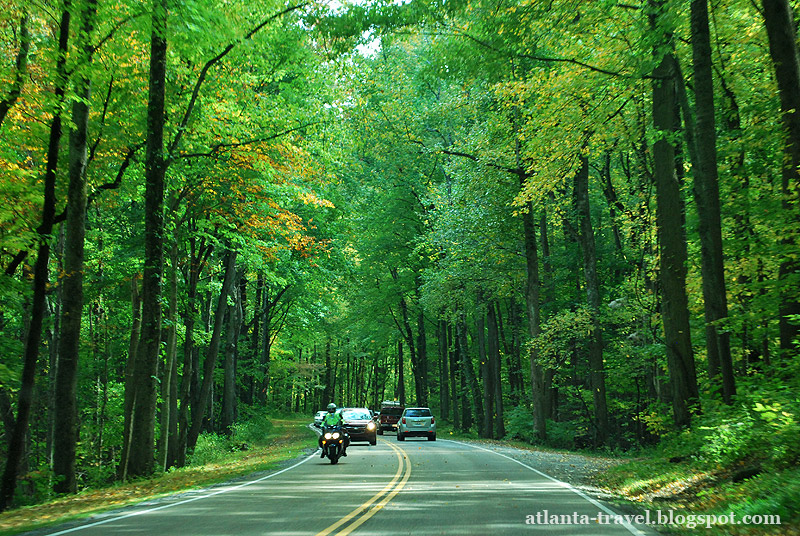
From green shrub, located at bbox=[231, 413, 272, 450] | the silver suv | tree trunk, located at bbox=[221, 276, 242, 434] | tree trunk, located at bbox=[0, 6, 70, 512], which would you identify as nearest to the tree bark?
the silver suv

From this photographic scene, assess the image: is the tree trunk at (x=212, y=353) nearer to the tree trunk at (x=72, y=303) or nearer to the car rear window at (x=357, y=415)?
the car rear window at (x=357, y=415)

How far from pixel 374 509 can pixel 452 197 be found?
25.1 meters

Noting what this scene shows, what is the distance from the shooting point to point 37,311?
14.4 metres

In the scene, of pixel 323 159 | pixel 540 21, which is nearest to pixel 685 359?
pixel 540 21

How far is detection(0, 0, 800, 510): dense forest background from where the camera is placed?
13.9 m

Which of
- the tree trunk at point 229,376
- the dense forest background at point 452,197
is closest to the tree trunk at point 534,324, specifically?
the dense forest background at point 452,197

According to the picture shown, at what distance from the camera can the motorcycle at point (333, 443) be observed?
782 inches

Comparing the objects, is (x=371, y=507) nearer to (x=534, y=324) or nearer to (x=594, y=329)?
(x=594, y=329)

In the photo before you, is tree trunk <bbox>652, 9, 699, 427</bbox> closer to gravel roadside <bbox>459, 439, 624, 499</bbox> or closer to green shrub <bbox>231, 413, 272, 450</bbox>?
gravel roadside <bbox>459, 439, 624, 499</bbox>

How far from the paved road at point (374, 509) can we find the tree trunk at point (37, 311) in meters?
3.88

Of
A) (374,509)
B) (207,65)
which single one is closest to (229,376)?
(207,65)

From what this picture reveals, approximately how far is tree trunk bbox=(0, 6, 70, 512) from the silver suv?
23772 millimetres

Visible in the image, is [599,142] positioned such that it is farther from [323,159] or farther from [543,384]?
[543,384]

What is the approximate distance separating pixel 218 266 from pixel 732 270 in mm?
21110
